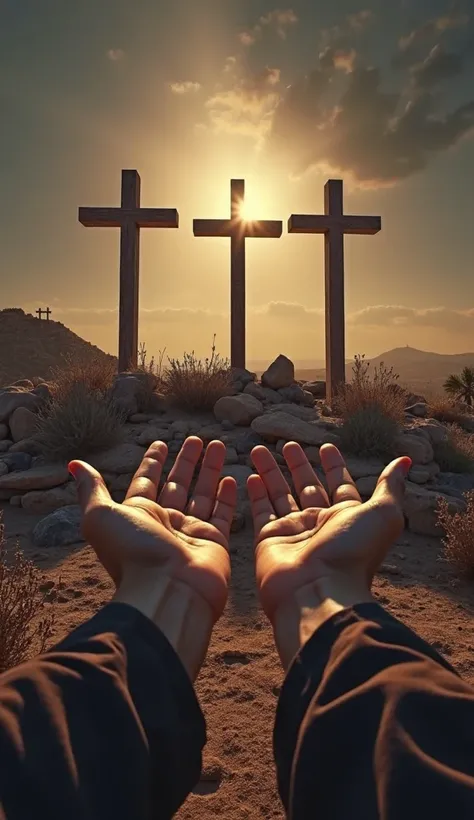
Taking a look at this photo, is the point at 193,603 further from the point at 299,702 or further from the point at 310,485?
the point at 310,485

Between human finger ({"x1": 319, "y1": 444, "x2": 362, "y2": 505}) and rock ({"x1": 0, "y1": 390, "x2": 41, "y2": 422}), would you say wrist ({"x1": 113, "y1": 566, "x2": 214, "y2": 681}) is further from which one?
rock ({"x1": 0, "y1": 390, "x2": 41, "y2": 422})

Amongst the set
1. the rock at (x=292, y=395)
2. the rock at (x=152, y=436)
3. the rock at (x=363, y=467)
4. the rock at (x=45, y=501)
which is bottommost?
the rock at (x=45, y=501)

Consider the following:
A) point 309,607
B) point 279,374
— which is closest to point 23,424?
point 279,374

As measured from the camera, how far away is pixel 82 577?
3676mm

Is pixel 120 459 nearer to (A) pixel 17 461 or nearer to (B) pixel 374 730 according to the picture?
(A) pixel 17 461

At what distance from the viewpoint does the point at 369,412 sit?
20.6ft

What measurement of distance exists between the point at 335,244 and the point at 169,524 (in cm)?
780

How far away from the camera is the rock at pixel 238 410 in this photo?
6.52 m

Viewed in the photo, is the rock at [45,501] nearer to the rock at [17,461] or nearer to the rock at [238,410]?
the rock at [17,461]

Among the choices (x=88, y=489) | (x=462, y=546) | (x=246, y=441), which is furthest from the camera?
(x=246, y=441)

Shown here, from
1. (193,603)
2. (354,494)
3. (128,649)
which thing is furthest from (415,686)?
(354,494)

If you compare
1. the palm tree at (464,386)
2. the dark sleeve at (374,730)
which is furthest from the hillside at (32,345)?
the dark sleeve at (374,730)

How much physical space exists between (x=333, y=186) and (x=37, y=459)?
683cm

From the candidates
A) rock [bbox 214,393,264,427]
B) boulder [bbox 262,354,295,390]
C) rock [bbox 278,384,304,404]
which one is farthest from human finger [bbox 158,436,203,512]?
boulder [bbox 262,354,295,390]
